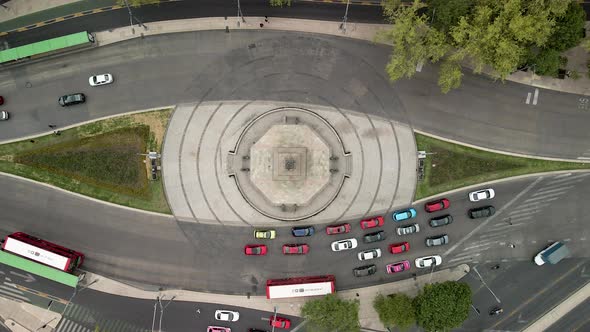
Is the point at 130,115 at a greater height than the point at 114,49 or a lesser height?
lesser

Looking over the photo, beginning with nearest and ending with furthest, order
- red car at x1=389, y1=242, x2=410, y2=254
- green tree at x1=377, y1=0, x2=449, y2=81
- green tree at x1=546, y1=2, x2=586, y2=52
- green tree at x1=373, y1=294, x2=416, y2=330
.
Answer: green tree at x1=377, y1=0, x2=449, y2=81, green tree at x1=546, y1=2, x2=586, y2=52, green tree at x1=373, y1=294, x2=416, y2=330, red car at x1=389, y1=242, x2=410, y2=254

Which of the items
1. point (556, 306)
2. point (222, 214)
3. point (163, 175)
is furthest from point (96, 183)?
point (556, 306)

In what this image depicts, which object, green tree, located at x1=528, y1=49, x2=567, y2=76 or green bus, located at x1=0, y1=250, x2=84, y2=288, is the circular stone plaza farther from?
green tree, located at x1=528, y1=49, x2=567, y2=76

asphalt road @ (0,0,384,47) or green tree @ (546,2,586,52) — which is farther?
asphalt road @ (0,0,384,47)

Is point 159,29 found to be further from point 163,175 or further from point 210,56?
point 163,175

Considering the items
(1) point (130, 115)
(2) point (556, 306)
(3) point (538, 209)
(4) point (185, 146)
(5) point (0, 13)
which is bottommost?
(2) point (556, 306)

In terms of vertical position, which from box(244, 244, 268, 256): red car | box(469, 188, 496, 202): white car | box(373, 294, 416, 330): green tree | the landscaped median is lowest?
box(373, 294, 416, 330): green tree

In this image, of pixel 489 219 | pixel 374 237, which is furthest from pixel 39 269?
pixel 489 219

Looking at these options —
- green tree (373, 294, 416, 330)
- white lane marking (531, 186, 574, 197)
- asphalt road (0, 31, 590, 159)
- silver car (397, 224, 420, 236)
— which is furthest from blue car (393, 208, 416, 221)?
white lane marking (531, 186, 574, 197)
